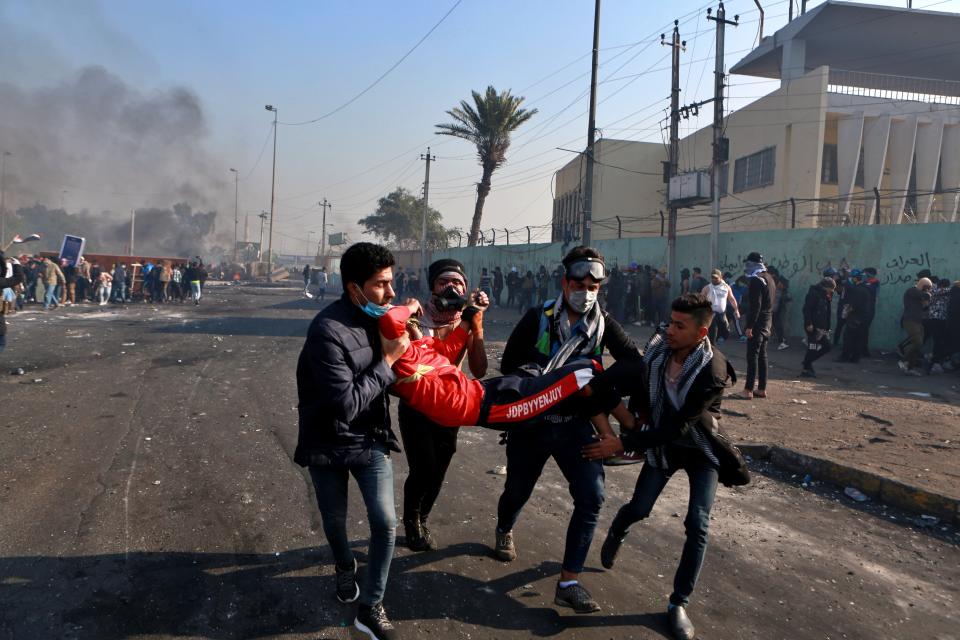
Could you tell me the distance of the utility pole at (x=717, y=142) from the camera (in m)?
17.4

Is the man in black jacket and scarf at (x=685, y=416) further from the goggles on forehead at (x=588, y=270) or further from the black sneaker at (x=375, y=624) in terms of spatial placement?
the black sneaker at (x=375, y=624)

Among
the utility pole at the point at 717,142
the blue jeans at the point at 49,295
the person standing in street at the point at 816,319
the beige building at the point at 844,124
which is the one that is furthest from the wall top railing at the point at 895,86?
the blue jeans at the point at 49,295

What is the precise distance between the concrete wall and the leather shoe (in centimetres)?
1227

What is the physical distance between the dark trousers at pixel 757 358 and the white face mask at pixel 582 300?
5425mm

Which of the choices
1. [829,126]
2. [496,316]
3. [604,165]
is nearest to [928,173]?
[829,126]

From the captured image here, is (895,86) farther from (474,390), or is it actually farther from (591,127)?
(474,390)

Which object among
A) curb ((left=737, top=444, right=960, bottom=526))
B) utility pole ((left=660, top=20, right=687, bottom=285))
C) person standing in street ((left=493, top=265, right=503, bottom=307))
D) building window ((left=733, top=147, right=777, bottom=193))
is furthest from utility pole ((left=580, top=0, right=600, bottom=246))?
curb ((left=737, top=444, right=960, bottom=526))

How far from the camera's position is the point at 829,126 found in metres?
24.1

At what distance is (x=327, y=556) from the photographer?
3.62 m

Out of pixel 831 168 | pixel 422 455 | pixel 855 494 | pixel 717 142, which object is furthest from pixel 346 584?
pixel 831 168

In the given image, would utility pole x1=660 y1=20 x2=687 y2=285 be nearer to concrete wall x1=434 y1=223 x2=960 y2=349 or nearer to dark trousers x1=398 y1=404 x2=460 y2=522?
concrete wall x1=434 y1=223 x2=960 y2=349

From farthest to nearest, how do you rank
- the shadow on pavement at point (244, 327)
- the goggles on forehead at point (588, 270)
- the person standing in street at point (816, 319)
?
the shadow on pavement at point (244, 327) → the person standing in street at point (816, 319) → the goggles on forehead at point (588, 270)

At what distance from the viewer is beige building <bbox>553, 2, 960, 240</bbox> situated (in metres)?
22.9

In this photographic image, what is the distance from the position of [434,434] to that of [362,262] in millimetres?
1253
